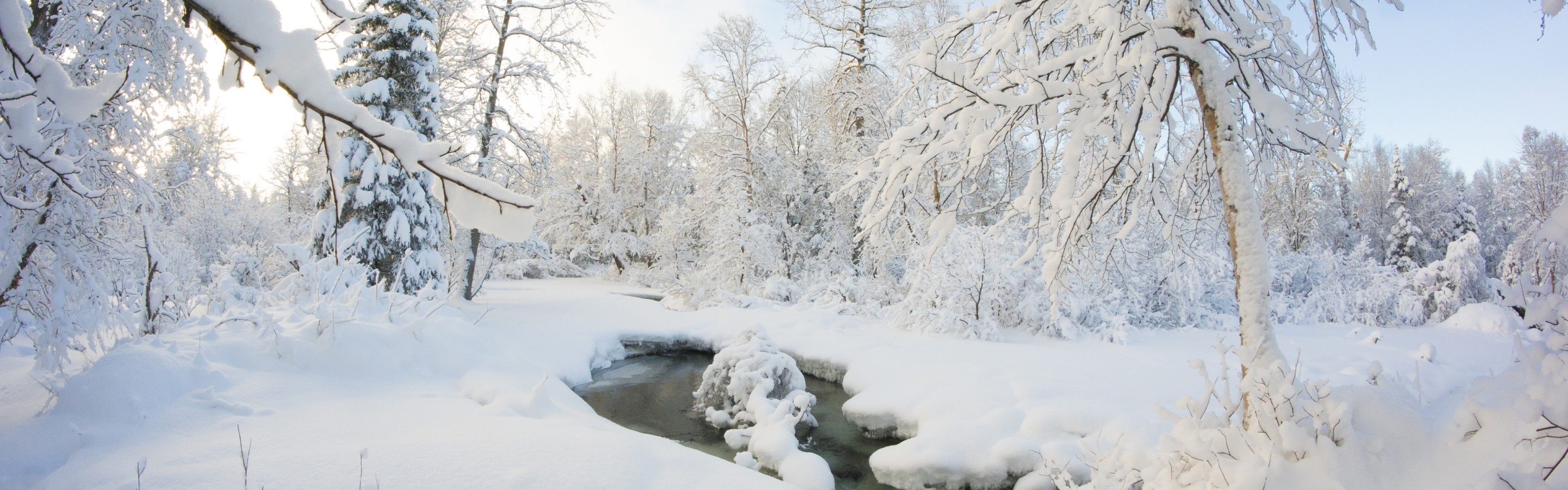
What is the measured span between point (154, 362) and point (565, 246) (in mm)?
23103

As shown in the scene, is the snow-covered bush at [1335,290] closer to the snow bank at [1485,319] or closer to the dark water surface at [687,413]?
the snow bank at [1485,319]

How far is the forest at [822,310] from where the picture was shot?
7.70 ft

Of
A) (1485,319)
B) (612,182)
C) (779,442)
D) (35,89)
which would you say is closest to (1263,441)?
(779,442)

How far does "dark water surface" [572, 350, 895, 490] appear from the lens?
575 cm

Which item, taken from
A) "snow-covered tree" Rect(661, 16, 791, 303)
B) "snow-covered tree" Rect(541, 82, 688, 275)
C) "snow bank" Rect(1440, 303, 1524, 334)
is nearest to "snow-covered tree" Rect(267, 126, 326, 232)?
"snow-covered tree" Rect(541, 82, 688, 275)

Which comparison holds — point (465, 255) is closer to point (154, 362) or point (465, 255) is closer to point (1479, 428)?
point (154, 362)

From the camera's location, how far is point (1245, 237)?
2.89 metres

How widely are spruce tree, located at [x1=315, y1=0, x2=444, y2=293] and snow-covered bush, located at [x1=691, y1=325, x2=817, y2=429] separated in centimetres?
627

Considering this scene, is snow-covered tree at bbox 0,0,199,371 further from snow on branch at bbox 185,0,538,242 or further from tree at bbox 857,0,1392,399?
tree at bbox 857,0,1392,399

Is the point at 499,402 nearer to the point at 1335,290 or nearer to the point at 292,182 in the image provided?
the point at 1335,290

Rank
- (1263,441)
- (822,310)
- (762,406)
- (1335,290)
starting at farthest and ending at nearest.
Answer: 1. (1335,290)
2. (822,310)
3. (762,406)
4. (1263,441)

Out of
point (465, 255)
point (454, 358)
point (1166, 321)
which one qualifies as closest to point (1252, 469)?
point (454, 358)

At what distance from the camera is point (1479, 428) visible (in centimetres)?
218

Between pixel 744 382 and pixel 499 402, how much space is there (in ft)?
9.75
